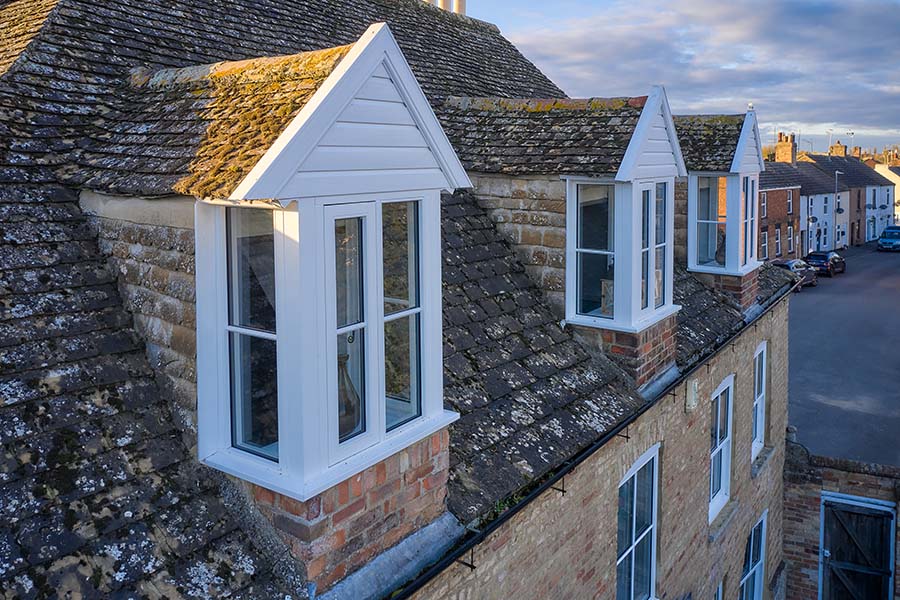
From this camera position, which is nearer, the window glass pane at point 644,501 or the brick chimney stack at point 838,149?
the window glass pane at point 644,501

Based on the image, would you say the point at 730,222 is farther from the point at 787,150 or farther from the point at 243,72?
the point at 787,150

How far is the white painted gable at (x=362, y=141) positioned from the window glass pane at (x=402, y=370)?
816mm

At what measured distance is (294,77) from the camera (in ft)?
14.1

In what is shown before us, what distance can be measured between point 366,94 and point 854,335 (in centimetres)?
3209

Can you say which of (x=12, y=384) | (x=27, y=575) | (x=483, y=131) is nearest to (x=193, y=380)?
(x=12, y=384)

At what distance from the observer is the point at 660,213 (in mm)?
7922

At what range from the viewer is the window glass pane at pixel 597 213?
24.2 ft

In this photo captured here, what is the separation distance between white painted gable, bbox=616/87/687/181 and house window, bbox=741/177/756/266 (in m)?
3.29

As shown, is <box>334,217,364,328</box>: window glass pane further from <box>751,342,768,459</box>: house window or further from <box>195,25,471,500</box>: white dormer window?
<box>751,342,768,459</box>: house window

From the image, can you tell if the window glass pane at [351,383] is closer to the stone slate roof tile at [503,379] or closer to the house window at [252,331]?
the house window at [252,331]

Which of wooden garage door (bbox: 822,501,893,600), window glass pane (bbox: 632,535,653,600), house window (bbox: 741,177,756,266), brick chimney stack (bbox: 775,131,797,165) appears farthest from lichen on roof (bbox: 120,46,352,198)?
brick chimney stack (bbox: 775,131,797,165)

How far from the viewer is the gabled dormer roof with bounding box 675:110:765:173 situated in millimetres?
10469

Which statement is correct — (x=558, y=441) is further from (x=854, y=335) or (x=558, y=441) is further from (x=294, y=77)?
(x=854, y=335)

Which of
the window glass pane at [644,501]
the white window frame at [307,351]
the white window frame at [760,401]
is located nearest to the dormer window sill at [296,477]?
the white window frame at [307,351]
